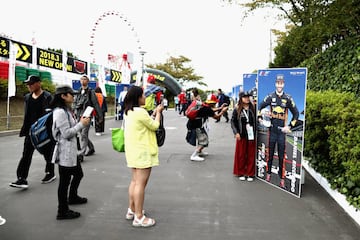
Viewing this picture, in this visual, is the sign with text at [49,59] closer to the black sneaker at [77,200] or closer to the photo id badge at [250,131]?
the photo id badge at [250,131]

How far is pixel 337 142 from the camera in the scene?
455 cm

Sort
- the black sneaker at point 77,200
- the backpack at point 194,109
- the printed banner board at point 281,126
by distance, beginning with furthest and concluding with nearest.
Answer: the backpack at point 194,109 < the printed banner board at point 281,126 < the black sneaker at point 77,200

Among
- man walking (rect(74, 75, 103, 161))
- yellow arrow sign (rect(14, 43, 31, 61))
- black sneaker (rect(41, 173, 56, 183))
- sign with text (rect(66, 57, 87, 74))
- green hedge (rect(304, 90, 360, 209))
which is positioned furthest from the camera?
sign with text (rect(66, 57, 87, 74))

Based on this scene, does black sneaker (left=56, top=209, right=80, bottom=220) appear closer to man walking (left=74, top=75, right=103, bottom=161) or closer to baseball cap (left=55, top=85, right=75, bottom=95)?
baseball cap (left=55, top=85, right=75, bottom=95)

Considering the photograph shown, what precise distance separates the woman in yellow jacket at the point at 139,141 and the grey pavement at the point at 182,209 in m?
0.32

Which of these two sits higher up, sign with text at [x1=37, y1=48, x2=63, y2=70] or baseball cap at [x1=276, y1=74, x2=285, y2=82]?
sign with text at [x1=37, y1=48, x2=63, y2=70]

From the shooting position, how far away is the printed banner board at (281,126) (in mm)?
4914

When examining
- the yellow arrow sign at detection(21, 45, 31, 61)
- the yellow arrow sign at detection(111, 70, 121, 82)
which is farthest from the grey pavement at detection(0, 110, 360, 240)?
the yellow arrow sign at detection(111, 70, 121, 82)

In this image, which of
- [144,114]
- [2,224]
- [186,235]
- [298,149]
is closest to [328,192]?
[298,149]

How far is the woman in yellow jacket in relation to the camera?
142 inches

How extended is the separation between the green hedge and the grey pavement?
29 cm

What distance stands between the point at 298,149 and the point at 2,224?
381 centimetres

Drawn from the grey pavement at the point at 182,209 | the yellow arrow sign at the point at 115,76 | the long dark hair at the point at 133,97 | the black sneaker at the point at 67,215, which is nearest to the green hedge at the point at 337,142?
the grey pavement at the point at 182,209

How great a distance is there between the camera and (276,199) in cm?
486
